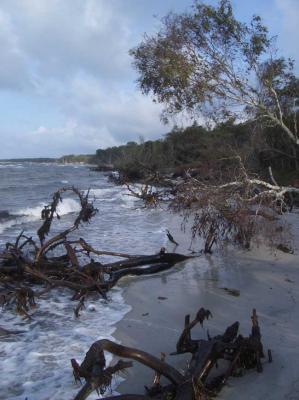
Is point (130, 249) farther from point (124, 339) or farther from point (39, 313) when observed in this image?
point (124, 339)

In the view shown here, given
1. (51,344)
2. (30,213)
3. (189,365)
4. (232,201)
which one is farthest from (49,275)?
(30,213)

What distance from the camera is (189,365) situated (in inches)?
179

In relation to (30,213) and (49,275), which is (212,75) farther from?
(30,213)

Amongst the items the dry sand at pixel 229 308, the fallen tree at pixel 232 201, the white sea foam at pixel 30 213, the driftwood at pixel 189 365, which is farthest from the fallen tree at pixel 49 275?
the white sea foam at pixel 30 213

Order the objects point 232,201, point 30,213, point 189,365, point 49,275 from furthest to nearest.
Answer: point 30,213
point 232,201
point 49,275
point 189,365

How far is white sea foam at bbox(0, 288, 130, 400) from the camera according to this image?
489cm

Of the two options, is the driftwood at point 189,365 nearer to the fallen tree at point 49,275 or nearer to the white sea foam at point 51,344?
the white sea foam at point 51,344

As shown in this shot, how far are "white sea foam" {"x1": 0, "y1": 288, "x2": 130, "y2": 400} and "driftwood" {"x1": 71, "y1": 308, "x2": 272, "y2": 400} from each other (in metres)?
0.94

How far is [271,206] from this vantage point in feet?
32.5

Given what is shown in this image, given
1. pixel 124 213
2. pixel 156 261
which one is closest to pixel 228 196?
pixel 156 261

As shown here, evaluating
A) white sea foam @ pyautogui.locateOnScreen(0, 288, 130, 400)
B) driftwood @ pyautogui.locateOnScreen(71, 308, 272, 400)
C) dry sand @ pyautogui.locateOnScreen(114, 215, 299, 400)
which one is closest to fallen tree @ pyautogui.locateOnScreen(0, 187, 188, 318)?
white sea foam @ pyautogui.locateOnScreen(0, 288, 130, 400)

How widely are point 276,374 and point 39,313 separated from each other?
4.05 m

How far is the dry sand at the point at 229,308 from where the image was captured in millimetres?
4688

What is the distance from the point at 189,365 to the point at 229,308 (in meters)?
2.85
